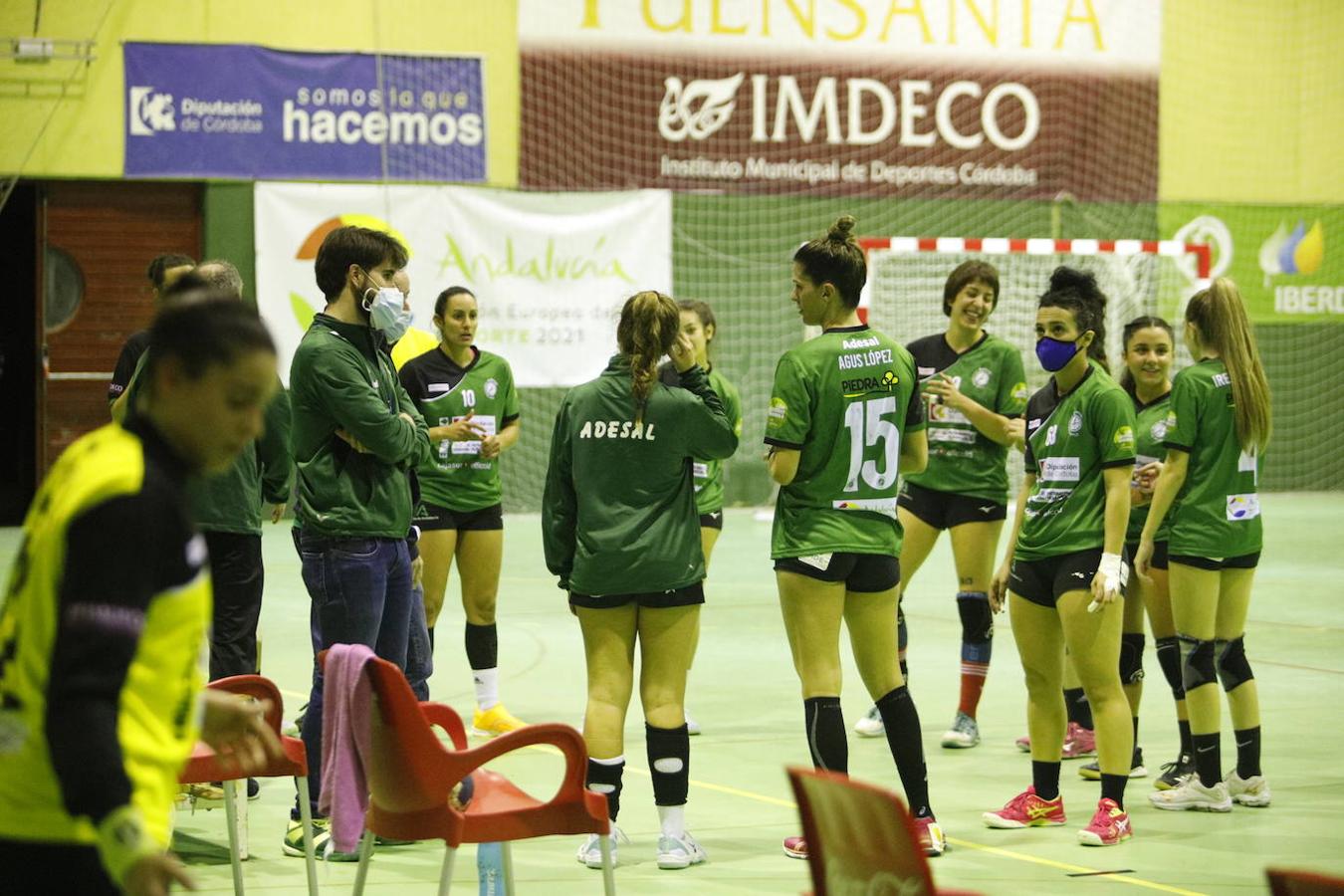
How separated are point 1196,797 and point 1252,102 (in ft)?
50.4

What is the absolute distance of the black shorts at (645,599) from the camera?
17.0 feet

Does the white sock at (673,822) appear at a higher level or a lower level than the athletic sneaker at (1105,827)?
higher

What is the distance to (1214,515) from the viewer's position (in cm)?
590

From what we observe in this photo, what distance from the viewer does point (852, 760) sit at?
6867mm

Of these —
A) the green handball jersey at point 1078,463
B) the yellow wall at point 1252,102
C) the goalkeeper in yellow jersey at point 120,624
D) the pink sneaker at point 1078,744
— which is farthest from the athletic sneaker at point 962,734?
the yellow wall at point 1252,102

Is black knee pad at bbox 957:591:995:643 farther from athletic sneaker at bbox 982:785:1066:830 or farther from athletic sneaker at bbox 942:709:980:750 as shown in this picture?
athletic sneaker at bbox 982:785:1066:830

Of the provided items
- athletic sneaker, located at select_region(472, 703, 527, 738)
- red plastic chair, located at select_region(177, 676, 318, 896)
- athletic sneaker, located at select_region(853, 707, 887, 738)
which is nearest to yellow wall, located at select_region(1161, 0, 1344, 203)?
athletic sneaker, located at select_region(853, 707, 887, 738)

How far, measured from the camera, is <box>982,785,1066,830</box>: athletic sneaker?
573 centimetres

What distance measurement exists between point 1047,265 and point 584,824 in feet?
52.1

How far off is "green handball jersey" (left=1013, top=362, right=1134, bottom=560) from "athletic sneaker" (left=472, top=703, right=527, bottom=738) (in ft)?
8.66

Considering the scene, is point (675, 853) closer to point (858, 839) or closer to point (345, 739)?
point (345, 739)

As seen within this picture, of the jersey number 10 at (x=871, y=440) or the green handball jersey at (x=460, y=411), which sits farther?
the green handball jersey at (x=460, y=411)

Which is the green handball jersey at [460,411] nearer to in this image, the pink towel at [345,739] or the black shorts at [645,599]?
the black shorts at [645,599]

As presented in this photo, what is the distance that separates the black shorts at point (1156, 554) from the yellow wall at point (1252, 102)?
45.1ft
